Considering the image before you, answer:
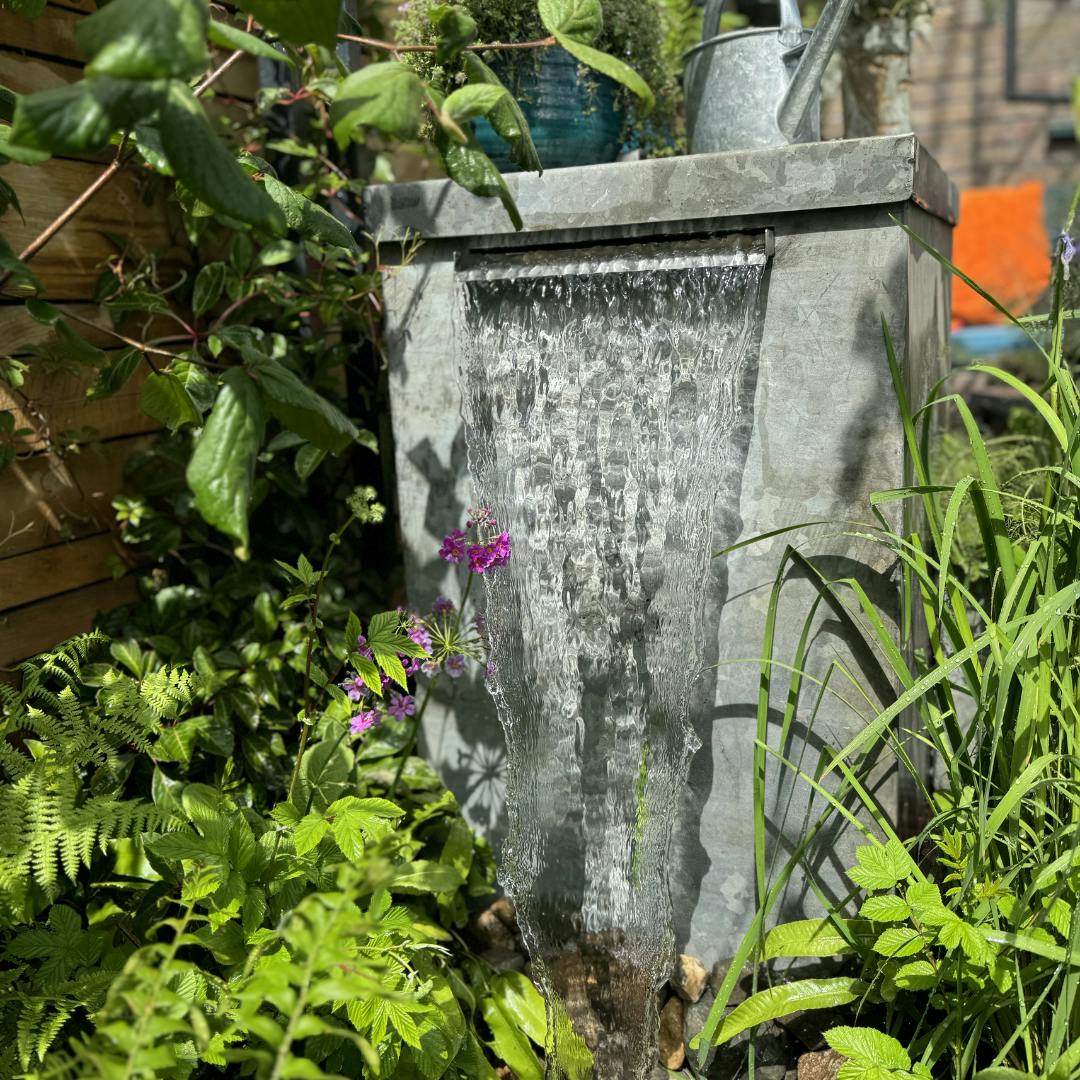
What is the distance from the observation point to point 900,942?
4.21 feet

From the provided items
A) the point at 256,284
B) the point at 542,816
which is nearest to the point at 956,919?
the point at 542,816

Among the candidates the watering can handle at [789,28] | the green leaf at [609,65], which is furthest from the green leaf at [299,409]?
the watering can handle at [789,28]

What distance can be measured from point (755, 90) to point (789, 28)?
0.11m

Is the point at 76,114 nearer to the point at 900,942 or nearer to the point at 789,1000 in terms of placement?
the point at 900,942

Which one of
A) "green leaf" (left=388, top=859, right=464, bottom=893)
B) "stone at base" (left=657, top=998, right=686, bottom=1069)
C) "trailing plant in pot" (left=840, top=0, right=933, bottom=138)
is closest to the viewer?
"green leaf" (left=388, top=859, right=464, bottom=893)

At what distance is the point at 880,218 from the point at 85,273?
147 centimetres

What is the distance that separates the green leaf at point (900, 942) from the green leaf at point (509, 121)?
107 centimetres

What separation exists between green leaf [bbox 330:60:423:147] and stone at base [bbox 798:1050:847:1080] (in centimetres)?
144

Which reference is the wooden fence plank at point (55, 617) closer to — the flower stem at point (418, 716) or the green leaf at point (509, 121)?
the flower stem at point (418, 716)

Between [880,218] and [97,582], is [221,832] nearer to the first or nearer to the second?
[97,582]

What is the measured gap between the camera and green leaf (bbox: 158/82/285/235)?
85 centimetres

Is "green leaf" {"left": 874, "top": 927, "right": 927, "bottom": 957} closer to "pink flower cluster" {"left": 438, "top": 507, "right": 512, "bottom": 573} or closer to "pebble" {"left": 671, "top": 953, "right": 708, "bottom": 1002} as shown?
"pebble" {"left": 671, "top": 953, "right": 708, "bottom": 1002}

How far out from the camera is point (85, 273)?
192 cm

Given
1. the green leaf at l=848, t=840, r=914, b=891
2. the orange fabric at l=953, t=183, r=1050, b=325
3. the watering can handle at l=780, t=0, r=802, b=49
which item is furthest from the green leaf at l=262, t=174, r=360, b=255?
the orange fabric at l=953, t=183, r=1050, b=325
